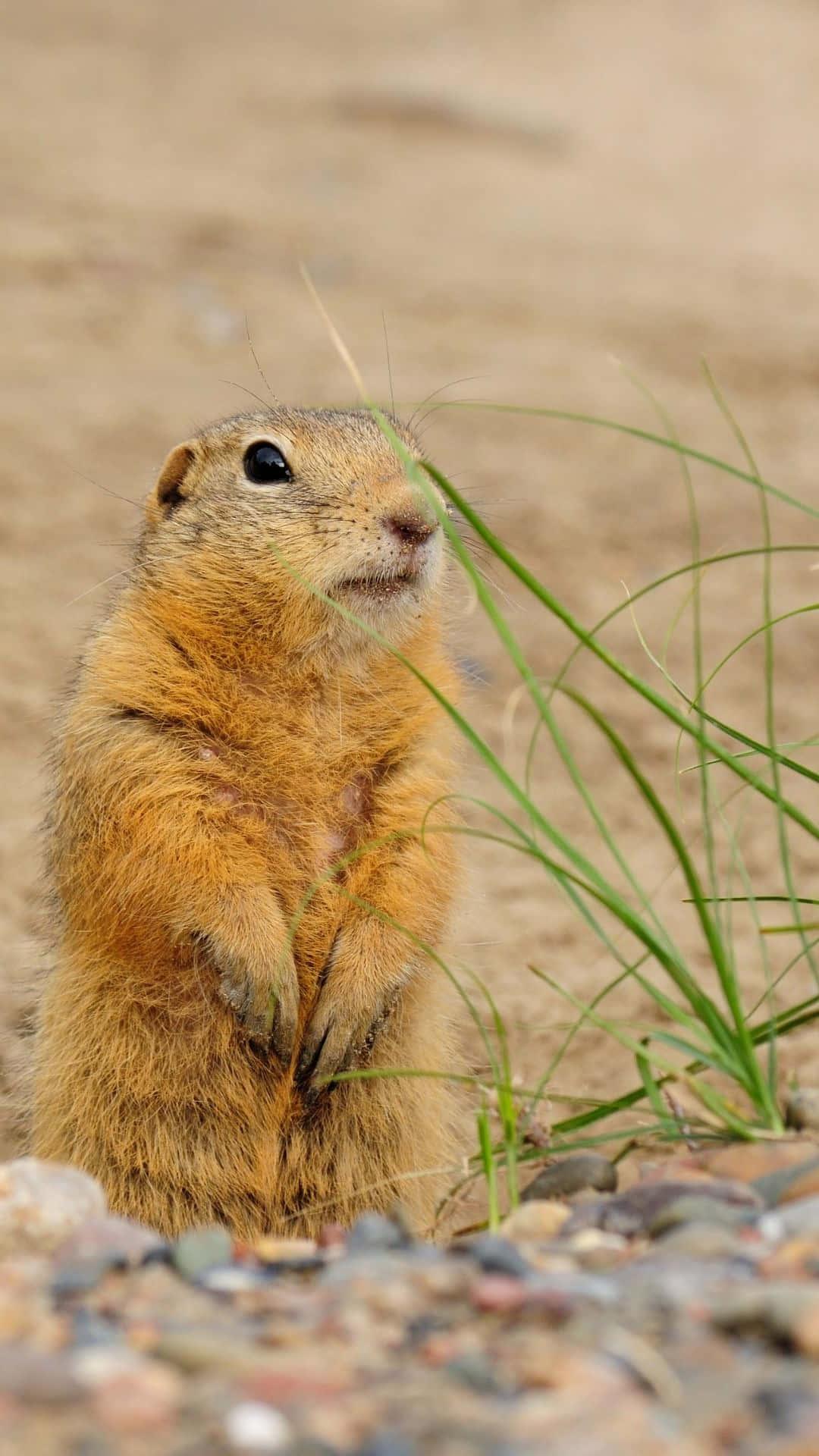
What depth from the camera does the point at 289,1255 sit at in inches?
95.7

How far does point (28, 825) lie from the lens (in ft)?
20.2

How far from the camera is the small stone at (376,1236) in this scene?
7.94 feet

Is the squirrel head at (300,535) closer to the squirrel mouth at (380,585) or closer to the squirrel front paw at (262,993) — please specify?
the squirrel mouth at (380,585)

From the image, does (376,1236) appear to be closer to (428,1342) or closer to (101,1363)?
(428,1342)

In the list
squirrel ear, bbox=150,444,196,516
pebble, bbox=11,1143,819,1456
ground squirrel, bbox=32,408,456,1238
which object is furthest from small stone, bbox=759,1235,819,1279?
squirrel ear, bbox=150,444,196,516

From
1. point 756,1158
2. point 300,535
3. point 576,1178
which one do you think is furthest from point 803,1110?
point 300,535

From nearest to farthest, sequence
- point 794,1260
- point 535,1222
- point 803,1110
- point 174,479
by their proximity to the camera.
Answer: point 794,1260 → point 535,1222 → point 803,1110 → point 174,479

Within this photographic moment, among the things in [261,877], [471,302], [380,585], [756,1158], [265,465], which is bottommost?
[756,1158]

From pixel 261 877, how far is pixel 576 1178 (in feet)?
3.39

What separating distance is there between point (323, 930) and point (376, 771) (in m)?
0.40

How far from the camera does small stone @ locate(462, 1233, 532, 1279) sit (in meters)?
2.16

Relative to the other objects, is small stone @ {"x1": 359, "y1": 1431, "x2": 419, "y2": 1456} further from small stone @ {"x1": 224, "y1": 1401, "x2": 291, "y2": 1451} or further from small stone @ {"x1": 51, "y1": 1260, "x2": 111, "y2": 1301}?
small stone @ {"x1": 51, "y1": 1260, "x2": 111, "y2": 1301}

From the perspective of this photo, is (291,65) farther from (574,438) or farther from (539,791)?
(539,791)

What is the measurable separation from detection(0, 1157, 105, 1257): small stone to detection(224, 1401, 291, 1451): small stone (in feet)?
2.74
